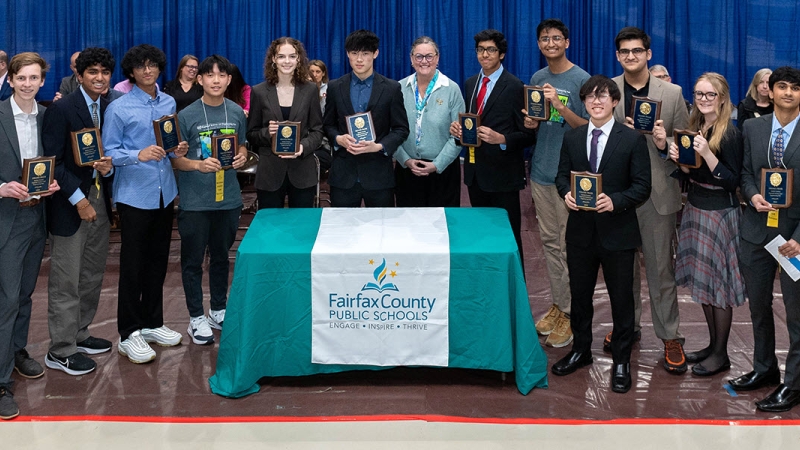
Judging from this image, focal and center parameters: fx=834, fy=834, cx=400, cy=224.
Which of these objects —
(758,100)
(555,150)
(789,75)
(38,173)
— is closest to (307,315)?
(38,173)

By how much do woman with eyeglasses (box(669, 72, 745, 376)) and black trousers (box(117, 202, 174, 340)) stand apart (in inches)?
104

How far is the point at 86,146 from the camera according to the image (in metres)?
3.97

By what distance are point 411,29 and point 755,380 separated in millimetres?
5887

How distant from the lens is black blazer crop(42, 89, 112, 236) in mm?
3953

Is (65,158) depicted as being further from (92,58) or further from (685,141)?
(685,141)

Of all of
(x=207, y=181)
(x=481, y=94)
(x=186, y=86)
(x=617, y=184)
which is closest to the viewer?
(x=617, y=184)

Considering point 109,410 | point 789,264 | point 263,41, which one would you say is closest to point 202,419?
point 109,410

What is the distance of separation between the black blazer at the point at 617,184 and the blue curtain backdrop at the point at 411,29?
202 inches

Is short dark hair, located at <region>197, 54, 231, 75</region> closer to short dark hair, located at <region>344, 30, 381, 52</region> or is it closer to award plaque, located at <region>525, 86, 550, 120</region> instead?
short dark hair, located at <region>344, 30, 381, 52</region>

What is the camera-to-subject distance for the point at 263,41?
896 cm

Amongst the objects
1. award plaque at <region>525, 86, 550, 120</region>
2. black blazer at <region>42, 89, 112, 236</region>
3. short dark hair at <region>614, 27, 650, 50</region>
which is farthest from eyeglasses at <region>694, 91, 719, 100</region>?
black blazer at <region>42, 89, 112, 236</region>

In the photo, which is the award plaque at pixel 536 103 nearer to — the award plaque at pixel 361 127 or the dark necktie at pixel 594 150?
the dark necktie at pixel 594 150

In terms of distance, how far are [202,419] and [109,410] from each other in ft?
1.52

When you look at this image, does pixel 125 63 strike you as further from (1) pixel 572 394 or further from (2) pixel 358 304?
(1) pixel 572 394
